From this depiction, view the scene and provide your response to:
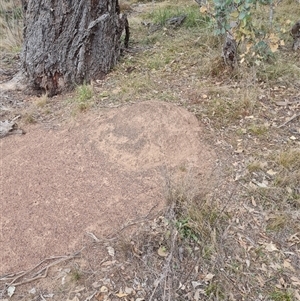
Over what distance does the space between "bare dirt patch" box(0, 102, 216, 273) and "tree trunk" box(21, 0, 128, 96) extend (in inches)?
27.8

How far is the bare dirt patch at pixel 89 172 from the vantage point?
2.06 meters

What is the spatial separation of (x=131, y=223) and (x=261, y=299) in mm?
769

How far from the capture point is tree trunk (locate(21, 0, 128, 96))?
331cm

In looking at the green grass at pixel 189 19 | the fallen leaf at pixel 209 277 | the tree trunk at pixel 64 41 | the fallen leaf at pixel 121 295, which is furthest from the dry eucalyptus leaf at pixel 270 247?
the green grass at pixel 189 19

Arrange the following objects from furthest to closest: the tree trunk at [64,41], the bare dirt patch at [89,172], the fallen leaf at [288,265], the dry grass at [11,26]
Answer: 1. the dry grass at [11,26]
2. the tree trunk at [64,41]
3. the bare dirt patch at [89,172]
4. the fallen leaf at [288,265]

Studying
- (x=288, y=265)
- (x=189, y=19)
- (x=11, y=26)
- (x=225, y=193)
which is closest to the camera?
(x=288, y=265)

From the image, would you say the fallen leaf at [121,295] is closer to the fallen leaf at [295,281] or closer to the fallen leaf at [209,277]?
the fallen leaf at [209,277]

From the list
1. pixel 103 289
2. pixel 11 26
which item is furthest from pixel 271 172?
pixel 11 26

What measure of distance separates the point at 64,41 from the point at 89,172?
5.03 ft

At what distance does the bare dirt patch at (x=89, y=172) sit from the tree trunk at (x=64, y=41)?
71 centimetres

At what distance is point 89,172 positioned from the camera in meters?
2.39

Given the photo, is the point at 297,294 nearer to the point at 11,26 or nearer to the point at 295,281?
the point at 295,281

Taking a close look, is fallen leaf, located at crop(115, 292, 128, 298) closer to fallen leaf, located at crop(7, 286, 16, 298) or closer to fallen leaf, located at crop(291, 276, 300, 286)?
fallen leaf, located at crop(7, 286, 16, 298)

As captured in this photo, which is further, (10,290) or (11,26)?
(11,26)
